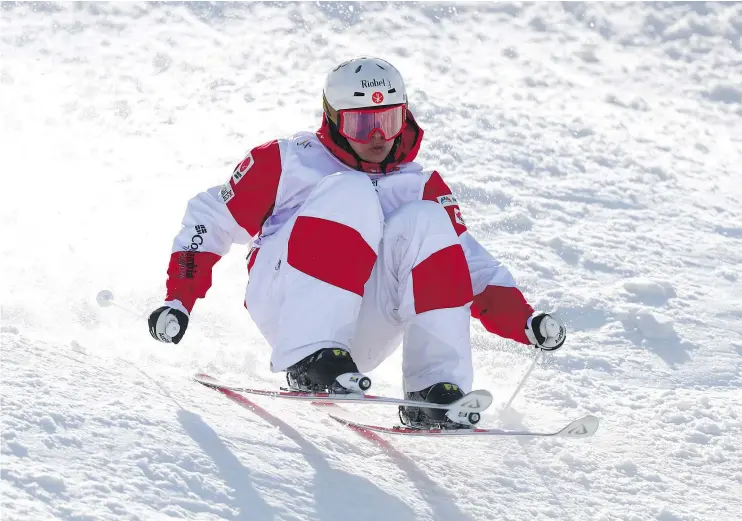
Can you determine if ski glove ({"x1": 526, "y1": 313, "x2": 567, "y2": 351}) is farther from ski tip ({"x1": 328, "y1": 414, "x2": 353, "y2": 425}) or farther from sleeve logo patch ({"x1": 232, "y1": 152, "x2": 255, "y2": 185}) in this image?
sleeve logo patch ({"x1": 232, "y1": 152, "x2": 255, "y2": 185})

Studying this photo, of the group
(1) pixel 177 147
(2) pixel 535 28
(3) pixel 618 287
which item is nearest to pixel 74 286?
(1) pixel 177 147

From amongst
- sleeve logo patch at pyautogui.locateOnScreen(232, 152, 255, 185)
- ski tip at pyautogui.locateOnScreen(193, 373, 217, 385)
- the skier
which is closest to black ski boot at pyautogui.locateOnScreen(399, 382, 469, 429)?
the skier

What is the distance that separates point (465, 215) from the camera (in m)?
6.17

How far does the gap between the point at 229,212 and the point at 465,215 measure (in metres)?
2.48

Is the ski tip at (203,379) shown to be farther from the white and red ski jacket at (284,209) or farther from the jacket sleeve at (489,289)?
the jacket sleeve at (489,289)

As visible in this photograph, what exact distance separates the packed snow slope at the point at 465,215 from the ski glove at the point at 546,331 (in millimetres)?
366

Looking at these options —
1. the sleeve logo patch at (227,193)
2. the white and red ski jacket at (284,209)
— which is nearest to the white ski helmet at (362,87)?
the white and red ski jacket at (284,209)

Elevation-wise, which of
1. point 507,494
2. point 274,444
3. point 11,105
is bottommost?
point 507,494

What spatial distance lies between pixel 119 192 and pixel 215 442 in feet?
11.6

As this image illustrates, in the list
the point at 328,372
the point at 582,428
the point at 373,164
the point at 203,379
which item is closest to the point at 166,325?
the point at 203,379

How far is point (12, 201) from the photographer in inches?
241

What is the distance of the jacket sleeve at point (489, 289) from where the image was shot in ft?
12.7

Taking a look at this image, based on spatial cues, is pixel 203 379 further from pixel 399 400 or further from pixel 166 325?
pixel 399 400

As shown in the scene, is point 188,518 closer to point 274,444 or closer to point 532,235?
point 274,444
